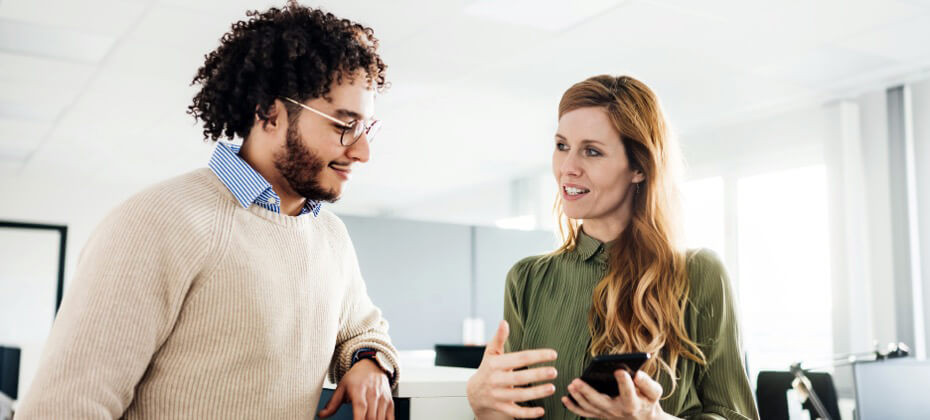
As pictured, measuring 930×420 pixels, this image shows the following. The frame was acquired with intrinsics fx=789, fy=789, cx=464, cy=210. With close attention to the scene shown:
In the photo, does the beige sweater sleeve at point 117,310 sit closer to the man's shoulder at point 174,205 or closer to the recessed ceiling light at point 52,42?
the man's shoulder at point 174,205

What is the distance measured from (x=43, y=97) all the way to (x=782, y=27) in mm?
4420

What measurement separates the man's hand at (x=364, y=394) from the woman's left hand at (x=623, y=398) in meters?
0.32

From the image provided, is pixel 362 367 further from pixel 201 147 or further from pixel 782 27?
pixel 201 147

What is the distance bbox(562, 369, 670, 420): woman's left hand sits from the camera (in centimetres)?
104

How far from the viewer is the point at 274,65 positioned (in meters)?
1.29

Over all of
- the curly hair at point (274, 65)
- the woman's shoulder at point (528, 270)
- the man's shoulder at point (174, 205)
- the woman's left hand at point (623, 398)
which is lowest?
the woman's left hand at point (623, 398)

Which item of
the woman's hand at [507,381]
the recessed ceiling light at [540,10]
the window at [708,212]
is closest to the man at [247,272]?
the woman's hand at [507,381]

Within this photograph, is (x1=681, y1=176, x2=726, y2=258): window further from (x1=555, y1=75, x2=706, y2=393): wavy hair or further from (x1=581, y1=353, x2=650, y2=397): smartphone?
(x1=581, y1=353, x2=650, y2=397): smartphone

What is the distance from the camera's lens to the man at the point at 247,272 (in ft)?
3.30

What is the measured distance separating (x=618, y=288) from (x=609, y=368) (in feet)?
1.04

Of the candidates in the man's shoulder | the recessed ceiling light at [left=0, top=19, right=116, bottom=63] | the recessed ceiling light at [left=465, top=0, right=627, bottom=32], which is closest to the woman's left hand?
the man's shoulder

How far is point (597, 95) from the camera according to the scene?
1.40 metres

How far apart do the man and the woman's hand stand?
0.18 meters

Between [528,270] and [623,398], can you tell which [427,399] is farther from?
[623,398]
